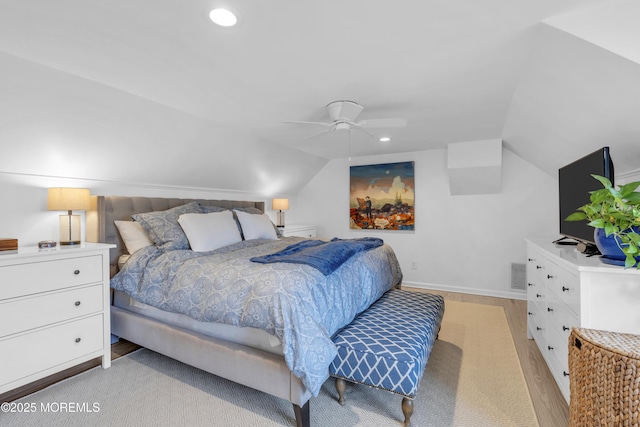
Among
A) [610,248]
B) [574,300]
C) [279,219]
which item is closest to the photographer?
[610,248]

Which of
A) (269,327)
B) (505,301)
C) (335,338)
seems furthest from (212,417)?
(505,301)

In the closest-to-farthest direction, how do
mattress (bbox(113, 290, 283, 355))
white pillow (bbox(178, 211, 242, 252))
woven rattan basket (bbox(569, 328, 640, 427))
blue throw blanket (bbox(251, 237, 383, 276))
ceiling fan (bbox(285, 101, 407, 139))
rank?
1. woven rattan basket (bbox(569, 328, 640, 427))
2. mattress (bbox(113, 290, 283, 355))
3. blue throw blanket (bbox(251, 237, 383, 276))
4. ceiling fan (bbox(285, 101, 407, 139))
5. white pillow (bbox(178, 211, 242, 252))

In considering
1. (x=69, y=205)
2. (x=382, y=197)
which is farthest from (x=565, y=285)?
(x=69, y=205)

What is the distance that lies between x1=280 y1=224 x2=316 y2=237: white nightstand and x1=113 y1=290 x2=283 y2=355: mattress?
2.53m

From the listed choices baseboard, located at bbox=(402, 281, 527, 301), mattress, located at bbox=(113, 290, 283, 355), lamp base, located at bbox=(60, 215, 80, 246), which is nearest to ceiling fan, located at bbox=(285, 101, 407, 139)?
mattress, located at bbox=(113, 290, 283, 355)

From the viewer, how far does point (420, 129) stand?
141 inches

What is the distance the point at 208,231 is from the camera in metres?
3.00

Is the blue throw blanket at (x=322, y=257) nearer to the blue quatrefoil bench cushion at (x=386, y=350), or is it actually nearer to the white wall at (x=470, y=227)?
the blue quatrefoil bench cushion at (x=386, y=350)

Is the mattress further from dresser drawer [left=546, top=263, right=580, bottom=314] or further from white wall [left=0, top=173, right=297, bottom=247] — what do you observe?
dresser drawer [left=546, top=263, right=580, bottom=314]

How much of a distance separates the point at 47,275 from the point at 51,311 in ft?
0.81

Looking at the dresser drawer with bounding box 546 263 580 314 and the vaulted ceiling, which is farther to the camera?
the dresser drawer with bounding box 546 263 580 314

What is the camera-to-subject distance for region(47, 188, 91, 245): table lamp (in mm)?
2494

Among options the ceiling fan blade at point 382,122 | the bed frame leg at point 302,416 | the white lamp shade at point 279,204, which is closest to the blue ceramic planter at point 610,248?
the ceiling fan blade at point 382,122

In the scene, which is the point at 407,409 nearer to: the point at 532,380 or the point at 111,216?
the point at 532,380
